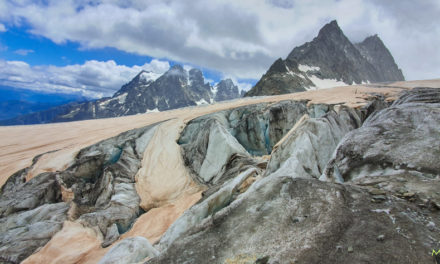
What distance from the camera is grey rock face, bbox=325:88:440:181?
5.25 meters

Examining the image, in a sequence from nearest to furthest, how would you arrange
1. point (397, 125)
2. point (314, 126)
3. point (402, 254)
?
point (402, 254) → point (397, 125) → point (314, 126)

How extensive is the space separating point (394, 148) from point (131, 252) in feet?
24.8

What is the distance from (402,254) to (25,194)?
621 inches

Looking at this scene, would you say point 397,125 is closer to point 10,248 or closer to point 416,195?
point 416,195

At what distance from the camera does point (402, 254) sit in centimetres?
304

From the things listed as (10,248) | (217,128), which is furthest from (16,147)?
(217,128)

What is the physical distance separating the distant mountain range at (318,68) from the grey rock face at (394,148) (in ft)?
293

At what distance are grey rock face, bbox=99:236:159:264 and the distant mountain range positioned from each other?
306 ft

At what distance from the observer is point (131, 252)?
220 inches

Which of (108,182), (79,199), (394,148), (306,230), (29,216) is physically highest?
(394,148)

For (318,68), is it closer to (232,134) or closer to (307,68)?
(307,68)

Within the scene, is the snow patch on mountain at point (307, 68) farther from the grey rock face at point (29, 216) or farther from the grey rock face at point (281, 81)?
the grey rock face at point (29, 216)

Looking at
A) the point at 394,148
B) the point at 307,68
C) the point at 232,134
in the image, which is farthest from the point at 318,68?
the point at 394,148

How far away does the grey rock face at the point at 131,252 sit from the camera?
18.0ft
